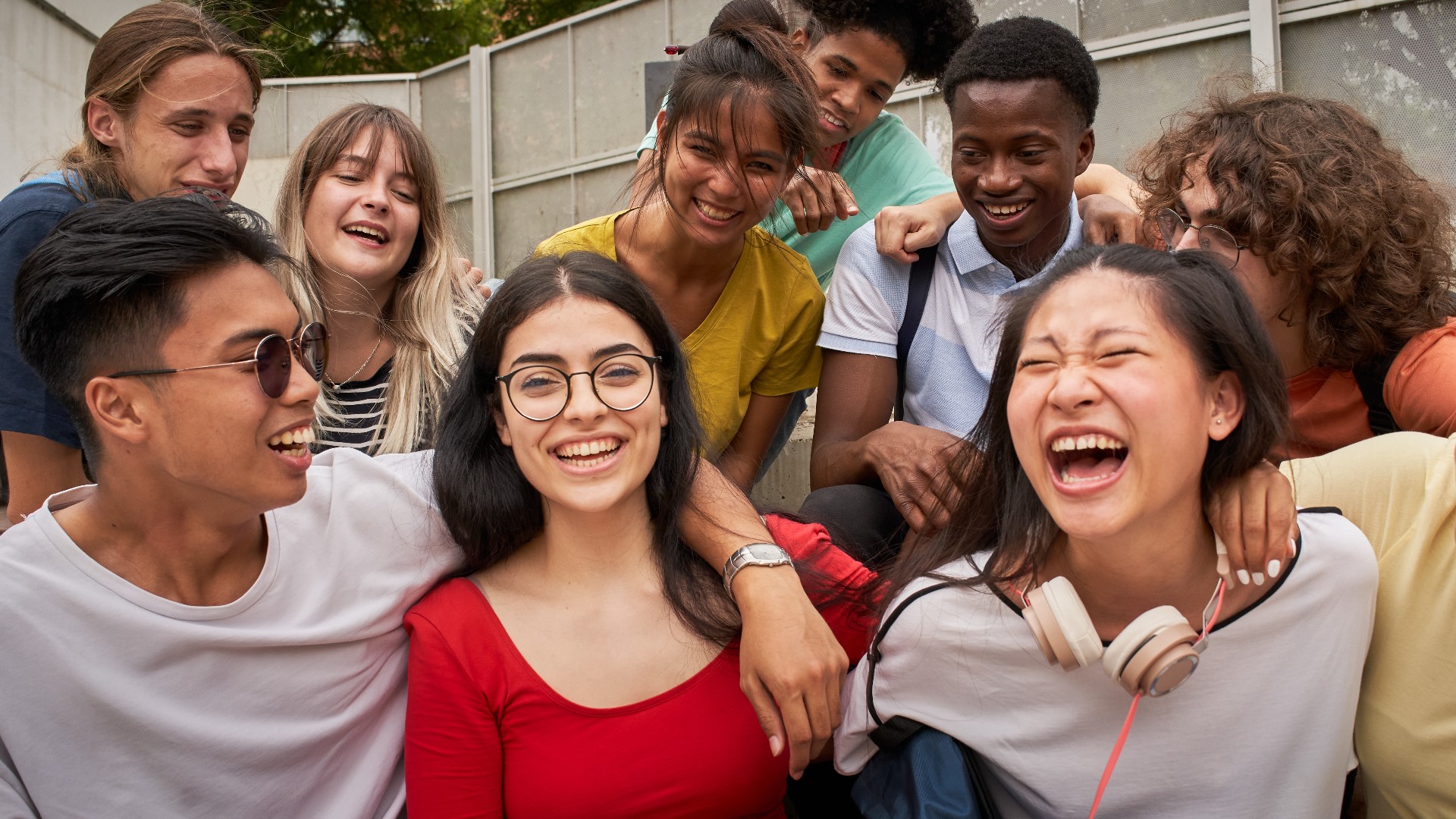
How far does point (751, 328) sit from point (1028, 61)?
3.93ft

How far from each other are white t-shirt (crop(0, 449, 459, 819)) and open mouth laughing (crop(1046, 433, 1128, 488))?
141 cm

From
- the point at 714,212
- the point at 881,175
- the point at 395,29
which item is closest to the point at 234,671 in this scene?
the point at 714,212

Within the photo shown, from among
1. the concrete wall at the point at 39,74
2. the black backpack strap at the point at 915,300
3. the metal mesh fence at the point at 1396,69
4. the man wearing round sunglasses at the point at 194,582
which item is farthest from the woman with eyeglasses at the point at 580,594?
the concrete wall at the point at 39,74

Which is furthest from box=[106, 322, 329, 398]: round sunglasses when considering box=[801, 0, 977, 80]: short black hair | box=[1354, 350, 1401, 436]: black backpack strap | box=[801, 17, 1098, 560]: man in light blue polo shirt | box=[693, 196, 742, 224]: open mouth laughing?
box=[1354, 350, 1401, 436]: black backpack strap

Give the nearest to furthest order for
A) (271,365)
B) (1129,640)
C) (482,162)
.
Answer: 1. (1129,640)
2. (271,365)
3. (482,162)

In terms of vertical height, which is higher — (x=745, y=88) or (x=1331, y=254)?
(x=745, y=88)

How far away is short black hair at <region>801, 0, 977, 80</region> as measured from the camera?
12.8ft

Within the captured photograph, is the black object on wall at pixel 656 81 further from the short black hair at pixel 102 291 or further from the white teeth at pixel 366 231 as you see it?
the short black hair at pixel 102 291

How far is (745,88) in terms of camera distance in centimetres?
325

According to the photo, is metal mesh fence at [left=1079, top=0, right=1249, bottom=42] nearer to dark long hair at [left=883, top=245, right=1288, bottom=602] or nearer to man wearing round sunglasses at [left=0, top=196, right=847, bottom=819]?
dark long hair at [left=883, top=245, right=1288, bottom=602]

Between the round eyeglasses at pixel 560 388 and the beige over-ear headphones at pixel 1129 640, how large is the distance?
98cm

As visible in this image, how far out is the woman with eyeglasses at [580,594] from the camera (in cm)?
234

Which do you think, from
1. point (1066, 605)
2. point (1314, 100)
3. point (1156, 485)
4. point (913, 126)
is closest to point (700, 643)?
point (1066, 605)

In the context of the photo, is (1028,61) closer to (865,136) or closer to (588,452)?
(865,136)
